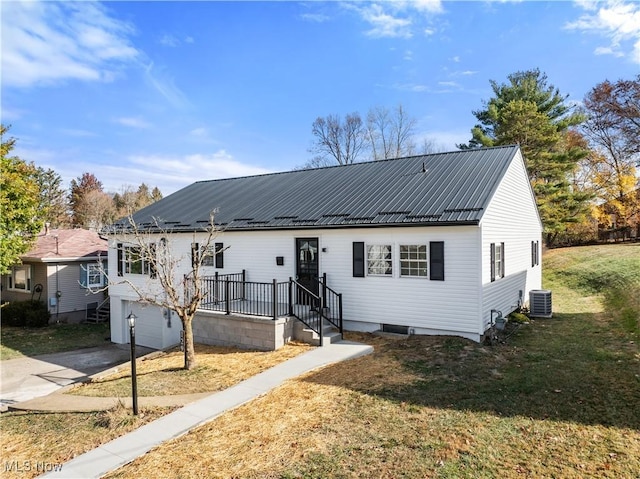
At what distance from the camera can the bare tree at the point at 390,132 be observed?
33875mm

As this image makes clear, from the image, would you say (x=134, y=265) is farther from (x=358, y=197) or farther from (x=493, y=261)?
(x=493, y=261)

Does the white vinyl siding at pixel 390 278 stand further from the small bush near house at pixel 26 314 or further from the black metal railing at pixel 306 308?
the small bush near house at pixel 26 314

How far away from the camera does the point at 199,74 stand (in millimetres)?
14891

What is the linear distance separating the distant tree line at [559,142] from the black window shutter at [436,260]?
729 inches

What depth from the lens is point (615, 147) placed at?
31.2 meters

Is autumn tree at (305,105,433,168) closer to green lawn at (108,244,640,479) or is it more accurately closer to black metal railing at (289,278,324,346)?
black metal railing at (289,278,324,346)

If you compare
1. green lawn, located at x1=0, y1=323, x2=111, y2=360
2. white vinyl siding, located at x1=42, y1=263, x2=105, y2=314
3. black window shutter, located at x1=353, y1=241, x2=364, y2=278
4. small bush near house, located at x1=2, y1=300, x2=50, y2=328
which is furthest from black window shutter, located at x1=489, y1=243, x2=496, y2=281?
small bush near house, located at x1=2, y1=300, x2=50, y2=328

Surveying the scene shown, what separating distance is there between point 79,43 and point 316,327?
Answer: 32.7 ft

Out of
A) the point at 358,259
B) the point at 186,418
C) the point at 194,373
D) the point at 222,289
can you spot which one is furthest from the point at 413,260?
the point at 186,418

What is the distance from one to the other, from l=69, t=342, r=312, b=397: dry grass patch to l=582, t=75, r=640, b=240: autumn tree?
28.8 meters

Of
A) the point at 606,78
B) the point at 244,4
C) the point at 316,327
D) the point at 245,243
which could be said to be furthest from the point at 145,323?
the point at 606,78

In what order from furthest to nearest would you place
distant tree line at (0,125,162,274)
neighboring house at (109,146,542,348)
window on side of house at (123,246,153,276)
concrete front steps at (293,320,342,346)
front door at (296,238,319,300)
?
distant tree line at (0,125,162,274)
window on side of house at (123,246,153,276)
front door at (296,238,319,300)
concrete front steps at (293,320,342,346)
neighboring house at (109,146,542,348)

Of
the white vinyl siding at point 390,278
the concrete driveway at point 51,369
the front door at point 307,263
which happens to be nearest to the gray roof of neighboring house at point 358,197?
the white vinyl siding at point 390,278

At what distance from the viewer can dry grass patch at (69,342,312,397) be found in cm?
786
